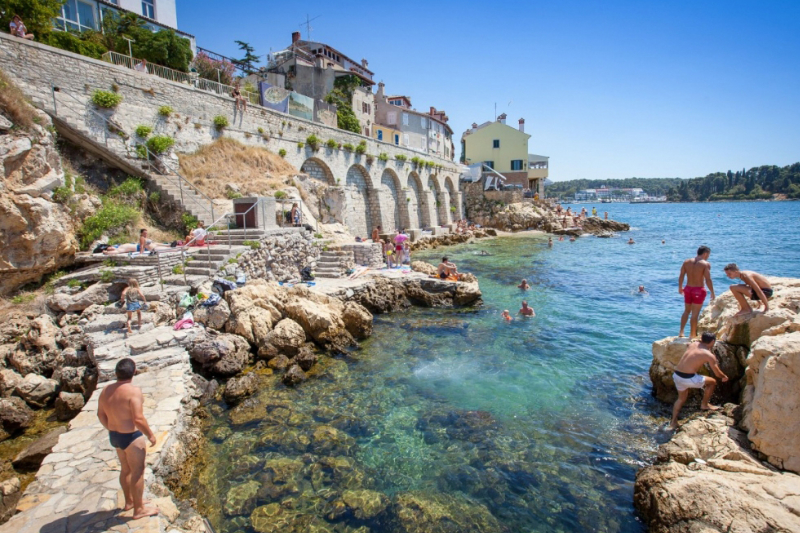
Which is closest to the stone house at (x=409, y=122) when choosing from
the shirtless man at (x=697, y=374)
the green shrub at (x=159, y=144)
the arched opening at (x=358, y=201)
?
the arched opening at (x=358, y=201)

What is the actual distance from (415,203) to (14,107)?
2722 centimetres

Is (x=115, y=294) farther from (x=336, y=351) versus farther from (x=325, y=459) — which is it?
(x=325, y=459)

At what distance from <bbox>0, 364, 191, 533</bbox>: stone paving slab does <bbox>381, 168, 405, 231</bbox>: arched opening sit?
23.4m

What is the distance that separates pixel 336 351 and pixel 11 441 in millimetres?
6123

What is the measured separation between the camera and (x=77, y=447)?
17.3ft

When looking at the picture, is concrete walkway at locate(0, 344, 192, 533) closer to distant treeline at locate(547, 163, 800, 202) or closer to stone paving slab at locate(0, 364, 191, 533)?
stone paving slab at locate(0, 364, 191, 533)

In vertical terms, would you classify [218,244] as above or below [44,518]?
above

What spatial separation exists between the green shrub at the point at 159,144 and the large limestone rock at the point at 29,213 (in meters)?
4.57

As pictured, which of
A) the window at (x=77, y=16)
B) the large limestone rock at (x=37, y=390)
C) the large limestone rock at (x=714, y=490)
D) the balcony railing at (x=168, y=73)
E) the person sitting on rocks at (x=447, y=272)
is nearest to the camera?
the large limestone rock at (x=714, y=490)

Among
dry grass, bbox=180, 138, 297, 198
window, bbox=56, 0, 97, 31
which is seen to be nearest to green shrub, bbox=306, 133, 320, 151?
dry grass, bbox=180, 138, 297, 198

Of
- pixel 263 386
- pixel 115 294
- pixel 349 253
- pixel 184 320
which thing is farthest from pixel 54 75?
pixel 263 386

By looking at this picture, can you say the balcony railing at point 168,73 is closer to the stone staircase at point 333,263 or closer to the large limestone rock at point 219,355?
the stone staircase at point 333,263

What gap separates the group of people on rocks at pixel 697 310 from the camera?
21.1ft

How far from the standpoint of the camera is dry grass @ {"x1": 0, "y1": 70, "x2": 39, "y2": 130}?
9570mm
